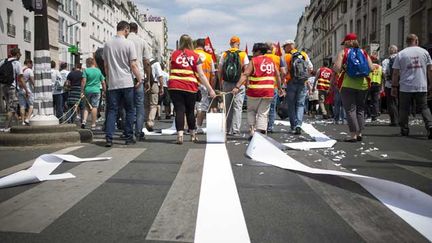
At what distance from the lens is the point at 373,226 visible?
9.05 ft

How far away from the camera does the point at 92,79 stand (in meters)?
10.3

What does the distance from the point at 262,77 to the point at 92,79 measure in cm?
450

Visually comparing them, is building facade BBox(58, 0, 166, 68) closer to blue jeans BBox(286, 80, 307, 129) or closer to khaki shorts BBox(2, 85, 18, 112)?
khaki shorts BBox(2, 85, 18, 112)

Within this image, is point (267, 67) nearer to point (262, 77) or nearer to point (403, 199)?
point (262, 77)

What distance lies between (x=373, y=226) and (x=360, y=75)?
4888mm

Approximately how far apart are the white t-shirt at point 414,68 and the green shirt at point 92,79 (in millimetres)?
6584

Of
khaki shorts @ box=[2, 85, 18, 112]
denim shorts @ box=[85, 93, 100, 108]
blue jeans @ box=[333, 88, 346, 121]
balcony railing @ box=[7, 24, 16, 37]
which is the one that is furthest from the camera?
balcony railing @ box=[7, 24, 16, 37]

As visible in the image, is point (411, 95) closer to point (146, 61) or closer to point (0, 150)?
point (146, 61)

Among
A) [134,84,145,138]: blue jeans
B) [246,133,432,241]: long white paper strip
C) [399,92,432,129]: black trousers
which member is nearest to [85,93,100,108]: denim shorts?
[134,84,145,138]: blue jeans

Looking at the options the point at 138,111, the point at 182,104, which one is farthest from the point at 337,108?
the point at 138,111

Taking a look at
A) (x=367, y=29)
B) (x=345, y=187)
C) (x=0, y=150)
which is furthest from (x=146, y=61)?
(x=367, y=29)

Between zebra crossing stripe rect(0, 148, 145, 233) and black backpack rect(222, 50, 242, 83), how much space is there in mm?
4026

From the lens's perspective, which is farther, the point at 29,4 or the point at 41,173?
the point at 29,4

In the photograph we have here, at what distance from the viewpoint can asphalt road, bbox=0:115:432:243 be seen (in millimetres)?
2604
